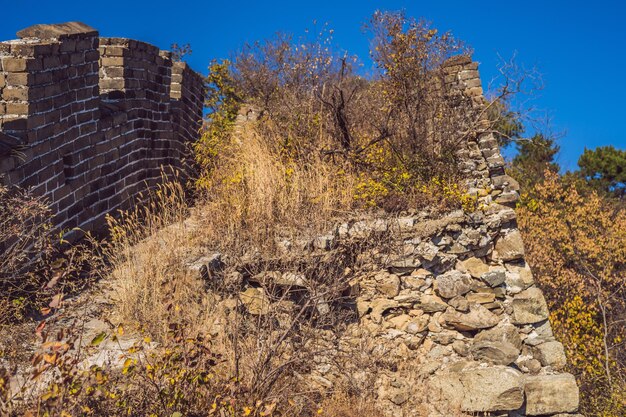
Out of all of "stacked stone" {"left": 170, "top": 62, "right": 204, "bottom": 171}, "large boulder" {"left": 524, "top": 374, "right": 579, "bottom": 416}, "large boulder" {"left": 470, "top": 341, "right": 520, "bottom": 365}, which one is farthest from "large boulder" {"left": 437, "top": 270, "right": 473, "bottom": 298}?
"stacked stone" {"left": 170, "top": 62, "right": 204, "bottom": 171}

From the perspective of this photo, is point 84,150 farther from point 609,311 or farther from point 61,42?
point 609,311

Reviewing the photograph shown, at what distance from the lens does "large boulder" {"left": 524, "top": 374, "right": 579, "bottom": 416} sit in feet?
20.3

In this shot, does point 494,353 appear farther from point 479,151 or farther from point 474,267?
point 479,151

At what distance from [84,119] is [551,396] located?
222 inches

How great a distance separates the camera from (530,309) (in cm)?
677

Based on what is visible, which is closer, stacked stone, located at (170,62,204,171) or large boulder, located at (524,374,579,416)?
large boulder, located at (524,374,579,416)

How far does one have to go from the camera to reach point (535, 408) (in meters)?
6.20

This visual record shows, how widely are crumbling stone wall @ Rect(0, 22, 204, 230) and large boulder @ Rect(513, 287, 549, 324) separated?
4.75 metres

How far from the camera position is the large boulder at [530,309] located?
6.75 metres

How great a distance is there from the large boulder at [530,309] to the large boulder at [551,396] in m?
0.71

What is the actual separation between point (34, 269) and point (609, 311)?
10.6m

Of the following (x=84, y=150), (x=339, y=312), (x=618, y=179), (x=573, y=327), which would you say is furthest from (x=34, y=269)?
(x=618, y=179)

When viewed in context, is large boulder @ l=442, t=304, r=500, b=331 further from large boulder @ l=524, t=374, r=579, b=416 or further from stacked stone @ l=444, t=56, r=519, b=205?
stacked stone @ l=444, t=56, r=519, b=205

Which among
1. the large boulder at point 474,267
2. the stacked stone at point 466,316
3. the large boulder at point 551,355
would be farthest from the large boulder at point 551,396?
the large boulder at point 474,267
